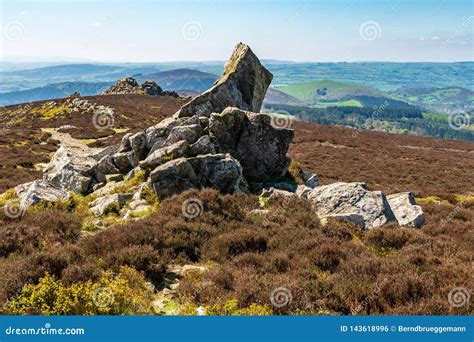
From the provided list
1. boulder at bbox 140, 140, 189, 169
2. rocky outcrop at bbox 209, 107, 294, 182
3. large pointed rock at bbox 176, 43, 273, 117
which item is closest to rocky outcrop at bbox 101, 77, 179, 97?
large pointed rock at bbox 176, 43, 273, 117

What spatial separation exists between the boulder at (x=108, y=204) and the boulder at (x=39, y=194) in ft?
6.05

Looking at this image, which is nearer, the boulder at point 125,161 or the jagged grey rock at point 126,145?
the boulder at point 125,161

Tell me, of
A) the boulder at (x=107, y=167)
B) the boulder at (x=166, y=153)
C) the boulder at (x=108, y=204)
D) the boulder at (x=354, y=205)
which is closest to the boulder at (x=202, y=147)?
the boulder at (x=166, y=153)

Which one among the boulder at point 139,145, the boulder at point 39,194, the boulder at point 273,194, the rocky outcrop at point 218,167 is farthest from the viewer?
the boulder at point 139,145

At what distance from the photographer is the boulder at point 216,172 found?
54.8 feet

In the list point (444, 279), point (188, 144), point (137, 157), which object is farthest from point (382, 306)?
point (137, 157)

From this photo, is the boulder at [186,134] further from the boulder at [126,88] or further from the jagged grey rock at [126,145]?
the boulder at [126,88]

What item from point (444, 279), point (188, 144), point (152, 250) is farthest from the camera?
point (188, 144)

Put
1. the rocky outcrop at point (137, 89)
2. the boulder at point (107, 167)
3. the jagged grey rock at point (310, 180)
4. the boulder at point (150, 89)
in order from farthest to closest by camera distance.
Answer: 1. the rocky outcrop at point (137, 89)
2. the boulder at point (150, 89)
3. the jagged grey rock at point (310, 180)
4. the boulder at point (107, 167)

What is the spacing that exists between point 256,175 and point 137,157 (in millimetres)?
7020

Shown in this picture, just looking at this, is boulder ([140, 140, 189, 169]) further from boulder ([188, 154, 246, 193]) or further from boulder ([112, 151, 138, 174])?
boulder ([112, 151, 138, 174])

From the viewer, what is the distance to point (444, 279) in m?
9.04

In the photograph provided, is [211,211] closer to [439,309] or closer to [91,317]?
[91,317]

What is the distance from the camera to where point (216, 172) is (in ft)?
55.3
